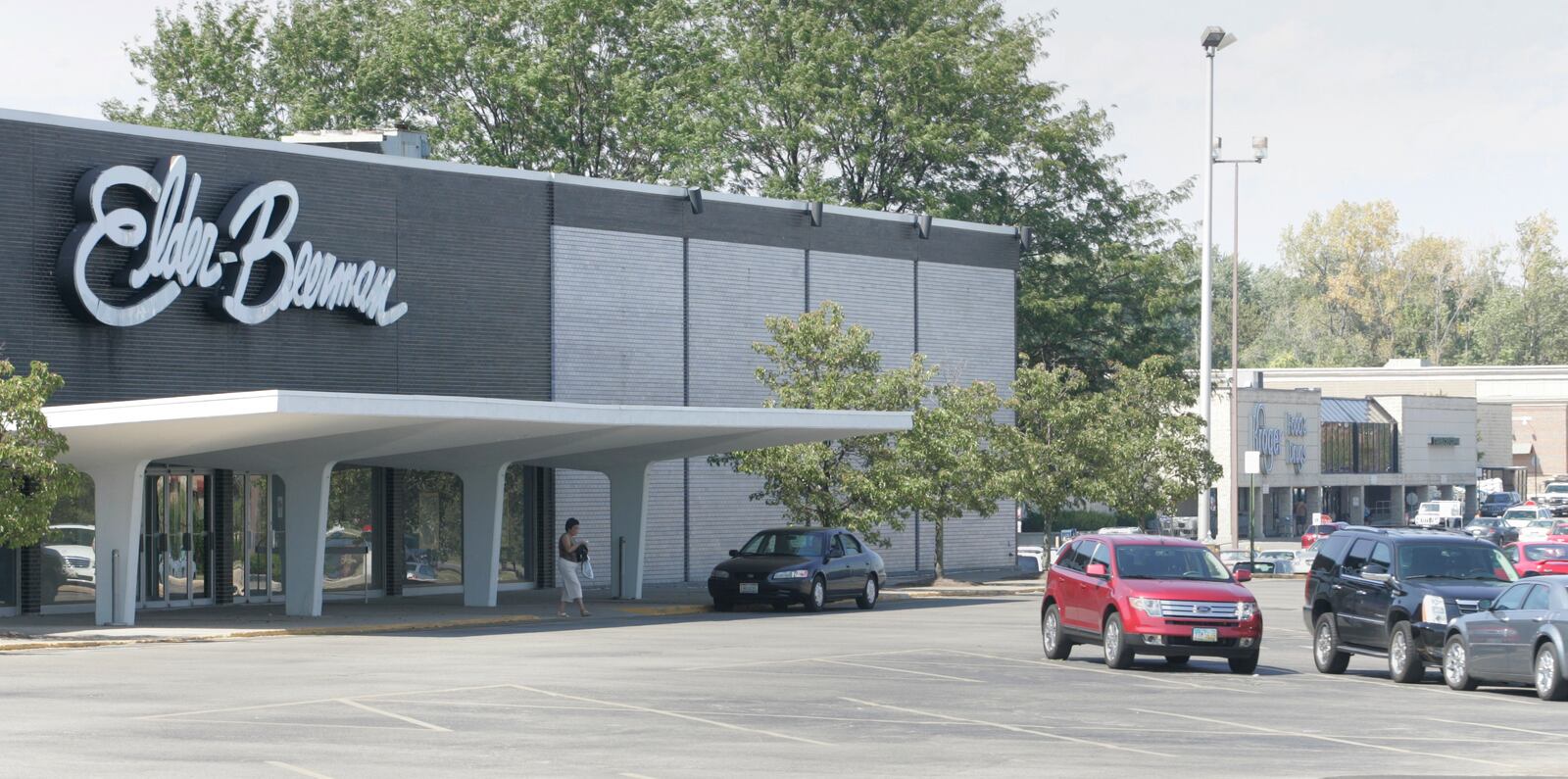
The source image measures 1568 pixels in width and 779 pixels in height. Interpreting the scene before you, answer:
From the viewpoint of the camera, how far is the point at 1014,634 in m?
29.2

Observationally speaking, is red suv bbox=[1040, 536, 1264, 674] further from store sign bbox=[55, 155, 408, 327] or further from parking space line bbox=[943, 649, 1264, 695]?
store sign bbox=[55, 155, 408, 327]

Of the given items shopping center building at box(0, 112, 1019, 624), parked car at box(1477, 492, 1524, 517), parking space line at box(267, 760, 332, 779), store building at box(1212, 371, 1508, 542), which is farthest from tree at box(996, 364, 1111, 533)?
parked car at box(1477, 492, 1524, 517)

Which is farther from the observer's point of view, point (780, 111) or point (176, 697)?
point (780, 111)

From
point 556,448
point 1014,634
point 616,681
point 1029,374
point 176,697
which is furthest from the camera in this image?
point 1029,374

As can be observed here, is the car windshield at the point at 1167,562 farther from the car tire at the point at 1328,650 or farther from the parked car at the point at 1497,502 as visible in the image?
the parked car at the point at 1497,502

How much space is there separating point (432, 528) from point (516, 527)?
2.53 m

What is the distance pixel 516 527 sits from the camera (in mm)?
41156

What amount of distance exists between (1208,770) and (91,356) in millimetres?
23416

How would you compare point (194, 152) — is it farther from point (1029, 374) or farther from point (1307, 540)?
point (1307, 540)

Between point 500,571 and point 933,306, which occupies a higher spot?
point 933,306

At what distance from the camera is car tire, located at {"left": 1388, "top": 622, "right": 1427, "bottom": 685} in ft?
72.8

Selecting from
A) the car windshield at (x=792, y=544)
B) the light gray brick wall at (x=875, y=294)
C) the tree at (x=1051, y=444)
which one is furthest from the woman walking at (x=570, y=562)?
the tree at (x=1051, y=444)

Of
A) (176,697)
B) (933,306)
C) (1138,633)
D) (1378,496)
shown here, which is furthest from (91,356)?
(1378,496)

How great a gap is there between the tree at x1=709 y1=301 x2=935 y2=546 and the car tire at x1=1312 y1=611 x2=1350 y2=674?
16.2 metres
